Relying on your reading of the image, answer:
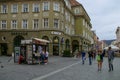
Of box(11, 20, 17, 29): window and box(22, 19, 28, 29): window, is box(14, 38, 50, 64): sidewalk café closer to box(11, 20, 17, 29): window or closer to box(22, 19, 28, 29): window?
box(22, 19, 28, 29): window

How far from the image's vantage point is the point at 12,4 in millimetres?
60844

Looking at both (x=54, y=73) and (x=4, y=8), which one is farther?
(x=4, y=8)

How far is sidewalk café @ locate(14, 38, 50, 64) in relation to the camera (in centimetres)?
2961

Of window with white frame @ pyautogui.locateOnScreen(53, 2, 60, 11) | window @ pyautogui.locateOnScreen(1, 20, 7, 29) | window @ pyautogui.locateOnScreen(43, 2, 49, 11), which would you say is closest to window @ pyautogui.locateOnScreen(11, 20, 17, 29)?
window @ pyautogui.locateOnScreen(1, 20, 7, 29)

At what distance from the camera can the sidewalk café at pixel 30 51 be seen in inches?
1166

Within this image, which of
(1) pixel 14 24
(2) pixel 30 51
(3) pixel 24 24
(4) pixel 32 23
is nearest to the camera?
(2) pixel 30 51

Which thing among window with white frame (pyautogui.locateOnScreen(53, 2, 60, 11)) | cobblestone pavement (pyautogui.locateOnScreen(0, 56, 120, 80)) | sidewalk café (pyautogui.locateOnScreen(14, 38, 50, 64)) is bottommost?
cobblestone pavement (pyautogui.locateOnScreen(0, 56, 120, 80))

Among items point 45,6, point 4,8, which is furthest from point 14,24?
point 45,6

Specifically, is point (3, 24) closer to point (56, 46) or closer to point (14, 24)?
point (14, 24)

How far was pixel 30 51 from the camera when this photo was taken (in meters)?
29.6

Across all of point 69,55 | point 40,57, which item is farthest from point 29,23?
point 40,57

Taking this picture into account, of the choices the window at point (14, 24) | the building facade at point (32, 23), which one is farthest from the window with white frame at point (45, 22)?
the window at point (14, 24)

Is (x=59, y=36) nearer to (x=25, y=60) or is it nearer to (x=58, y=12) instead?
(x=58, y=12)

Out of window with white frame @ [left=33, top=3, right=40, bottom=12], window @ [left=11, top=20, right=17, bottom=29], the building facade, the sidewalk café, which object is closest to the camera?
the sidewalk café
